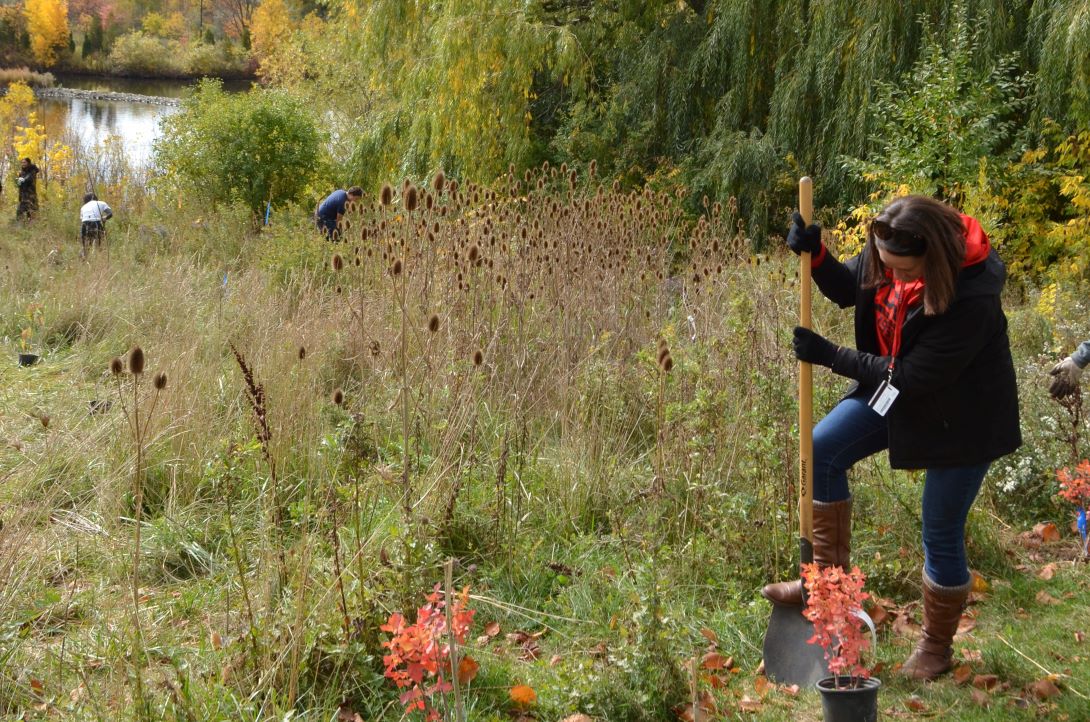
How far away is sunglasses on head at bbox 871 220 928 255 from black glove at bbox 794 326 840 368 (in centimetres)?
38

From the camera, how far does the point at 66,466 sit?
205 inches

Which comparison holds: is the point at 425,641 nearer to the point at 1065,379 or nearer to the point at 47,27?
the point at 1065,379

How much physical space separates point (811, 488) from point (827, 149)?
8128 millimetres

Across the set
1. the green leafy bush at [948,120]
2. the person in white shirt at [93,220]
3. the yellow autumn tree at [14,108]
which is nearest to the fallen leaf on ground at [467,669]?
the green leafy bush at [948,120]

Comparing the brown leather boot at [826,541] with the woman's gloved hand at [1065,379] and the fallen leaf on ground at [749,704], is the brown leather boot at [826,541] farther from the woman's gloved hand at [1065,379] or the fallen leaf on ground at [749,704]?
the woman's gloved hand at [1065,379]

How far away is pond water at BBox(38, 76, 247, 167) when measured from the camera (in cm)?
3031

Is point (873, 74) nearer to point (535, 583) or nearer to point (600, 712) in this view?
point (535, 583)

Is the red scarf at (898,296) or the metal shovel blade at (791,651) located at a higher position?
the red scarf at (898,296)

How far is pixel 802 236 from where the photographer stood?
12.1 ft

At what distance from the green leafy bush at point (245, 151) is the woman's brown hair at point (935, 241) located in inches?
551

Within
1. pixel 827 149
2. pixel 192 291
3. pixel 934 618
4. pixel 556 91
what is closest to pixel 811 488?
pixel 934 618

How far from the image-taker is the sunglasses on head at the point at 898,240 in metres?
3.30

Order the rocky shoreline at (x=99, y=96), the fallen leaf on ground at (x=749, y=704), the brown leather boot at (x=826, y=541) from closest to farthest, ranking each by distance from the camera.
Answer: the fallen leaf on ground at (x=749, y=704)
the brown leather boot at (x=826, y=541)
the rocky shoreline at (x=99, y=96)

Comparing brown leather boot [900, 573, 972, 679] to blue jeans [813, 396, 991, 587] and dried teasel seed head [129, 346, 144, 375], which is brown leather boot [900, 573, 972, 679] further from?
dried teasel seed head [129, 346, 144, 375]
